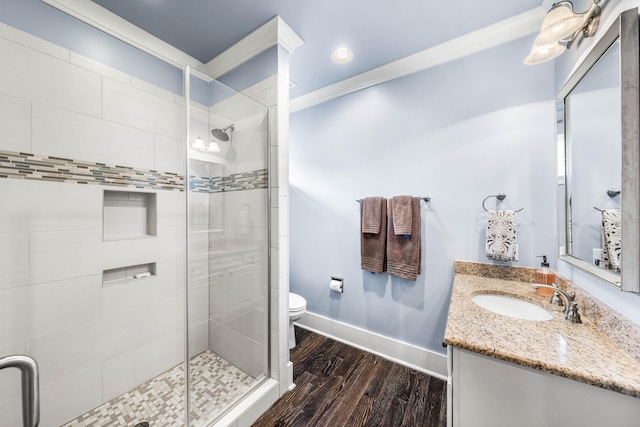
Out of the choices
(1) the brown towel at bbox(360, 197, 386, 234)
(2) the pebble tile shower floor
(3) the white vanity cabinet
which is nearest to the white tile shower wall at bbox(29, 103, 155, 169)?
(2) the pebble tile shower floor

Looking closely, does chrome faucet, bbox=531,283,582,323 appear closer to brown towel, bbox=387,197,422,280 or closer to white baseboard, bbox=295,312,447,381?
brown towel, bbox=387,197,422,280

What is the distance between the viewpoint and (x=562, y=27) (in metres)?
1.14

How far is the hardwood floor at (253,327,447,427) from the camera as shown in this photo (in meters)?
1.42

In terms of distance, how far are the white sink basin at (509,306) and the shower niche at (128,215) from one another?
7.38 feet

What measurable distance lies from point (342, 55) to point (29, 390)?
2414 millimetres

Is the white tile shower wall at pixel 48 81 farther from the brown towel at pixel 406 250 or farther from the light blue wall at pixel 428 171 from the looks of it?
the brown towel at pixel 406 250

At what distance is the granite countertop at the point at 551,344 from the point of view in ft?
2.26

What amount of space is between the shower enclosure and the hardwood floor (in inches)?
12.3

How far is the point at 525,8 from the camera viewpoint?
1.44 meters

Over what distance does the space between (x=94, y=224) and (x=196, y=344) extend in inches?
38.8

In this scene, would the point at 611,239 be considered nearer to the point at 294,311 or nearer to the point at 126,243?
the point at 294,311

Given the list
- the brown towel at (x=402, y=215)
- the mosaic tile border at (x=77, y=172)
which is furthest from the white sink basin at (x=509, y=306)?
the mosaic tile border at (x=77, y=172)

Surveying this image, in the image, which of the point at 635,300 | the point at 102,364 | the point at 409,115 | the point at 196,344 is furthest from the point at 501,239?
the point at 102,364

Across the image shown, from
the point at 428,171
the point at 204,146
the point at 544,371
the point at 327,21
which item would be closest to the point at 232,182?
the point at 204,146
